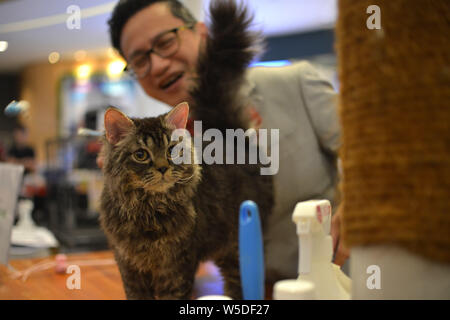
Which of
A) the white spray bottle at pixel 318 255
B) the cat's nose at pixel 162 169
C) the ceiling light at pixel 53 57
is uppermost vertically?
the ceiling light at pixel 53 57

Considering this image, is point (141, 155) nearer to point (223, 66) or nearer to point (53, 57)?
point (223, 66)

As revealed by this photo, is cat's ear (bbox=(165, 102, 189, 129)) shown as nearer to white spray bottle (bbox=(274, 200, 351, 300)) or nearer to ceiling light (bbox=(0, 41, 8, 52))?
white spray bottle (bbox=(274, 200, 351, 300))

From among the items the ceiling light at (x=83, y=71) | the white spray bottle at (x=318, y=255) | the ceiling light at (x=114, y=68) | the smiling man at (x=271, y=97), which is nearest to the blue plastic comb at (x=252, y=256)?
the white spray bottle at (x=318, y=255)

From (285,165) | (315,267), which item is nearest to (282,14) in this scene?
(285,165)

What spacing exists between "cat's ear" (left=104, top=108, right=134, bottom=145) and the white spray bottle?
29cm

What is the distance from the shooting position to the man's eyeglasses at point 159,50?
30.3 inches

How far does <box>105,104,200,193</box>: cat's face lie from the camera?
1.92ft

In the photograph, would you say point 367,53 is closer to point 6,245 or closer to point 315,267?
point 315,267

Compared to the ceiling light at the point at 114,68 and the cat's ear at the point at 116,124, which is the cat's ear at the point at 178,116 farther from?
the ceiling light at the point at 114,68

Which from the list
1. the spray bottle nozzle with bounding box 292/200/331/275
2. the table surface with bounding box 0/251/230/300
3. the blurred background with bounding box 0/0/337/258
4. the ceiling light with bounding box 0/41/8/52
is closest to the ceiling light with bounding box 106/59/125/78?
the blurred background with bounding box 0/0/337/258

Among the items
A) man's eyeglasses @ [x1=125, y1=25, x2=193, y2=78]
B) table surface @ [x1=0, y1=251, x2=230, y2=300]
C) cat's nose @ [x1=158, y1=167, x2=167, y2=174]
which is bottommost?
table surface @ [x1=0, y1=251, x2=230, y2=300]

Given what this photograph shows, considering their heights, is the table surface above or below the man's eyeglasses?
below

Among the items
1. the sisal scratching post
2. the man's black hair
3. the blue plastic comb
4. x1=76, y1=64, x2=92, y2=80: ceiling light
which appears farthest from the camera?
x1=76, y1=64, x2=92, y2=80: ceiling light

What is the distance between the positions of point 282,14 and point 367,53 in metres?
0.56
